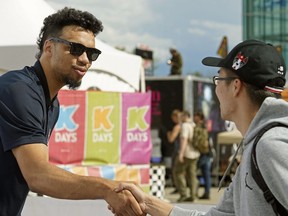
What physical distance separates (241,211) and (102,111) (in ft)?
24.3

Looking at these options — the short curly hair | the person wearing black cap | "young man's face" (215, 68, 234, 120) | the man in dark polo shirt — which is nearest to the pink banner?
the short curly hair

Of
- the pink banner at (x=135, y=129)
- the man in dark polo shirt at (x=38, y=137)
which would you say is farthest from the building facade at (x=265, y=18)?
the man in dark polo shirt at (x=38, y=137)

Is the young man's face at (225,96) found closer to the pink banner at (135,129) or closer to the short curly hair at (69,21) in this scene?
the short curly hair at (69,21)

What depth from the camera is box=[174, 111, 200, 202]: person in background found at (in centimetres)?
1233

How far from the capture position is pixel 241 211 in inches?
86.2

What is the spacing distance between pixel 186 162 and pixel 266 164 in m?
10.6

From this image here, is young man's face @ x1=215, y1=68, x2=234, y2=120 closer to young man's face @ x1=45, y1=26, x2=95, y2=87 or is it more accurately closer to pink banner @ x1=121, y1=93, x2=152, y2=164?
young man's face @ x1=45, y1=26, x2=95, y2=87

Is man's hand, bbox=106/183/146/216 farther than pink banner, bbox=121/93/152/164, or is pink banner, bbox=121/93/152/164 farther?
pink banner, bbox=121/93/152/164

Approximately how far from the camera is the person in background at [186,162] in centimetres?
1233

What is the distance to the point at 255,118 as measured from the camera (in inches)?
89.4

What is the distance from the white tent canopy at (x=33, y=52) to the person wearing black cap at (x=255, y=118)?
6.02m

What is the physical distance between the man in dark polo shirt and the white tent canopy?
522 cm

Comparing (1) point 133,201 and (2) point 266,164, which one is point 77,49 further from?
(2) point 266,164

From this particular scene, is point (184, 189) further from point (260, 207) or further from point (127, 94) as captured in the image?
point (260, 207)
